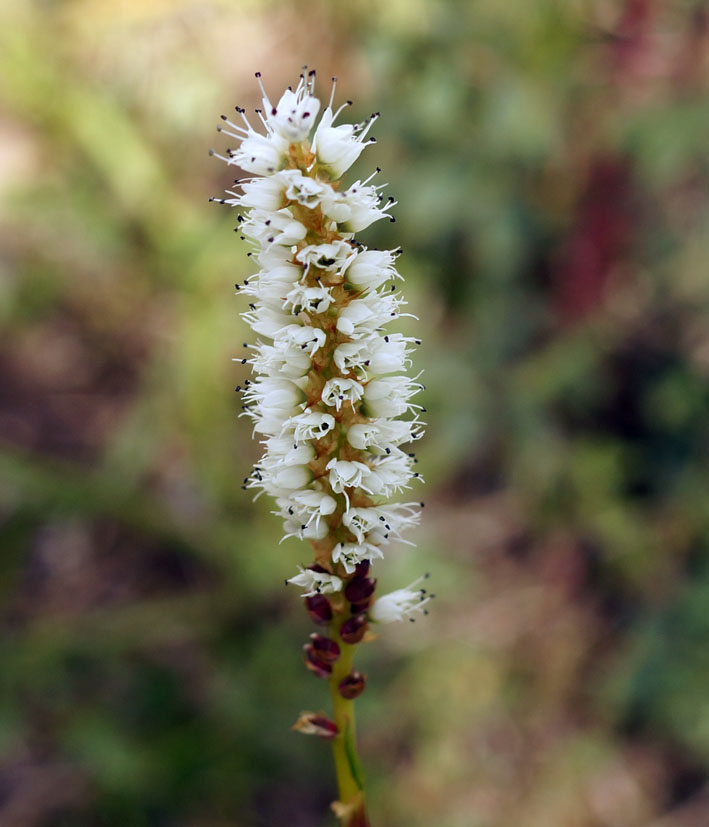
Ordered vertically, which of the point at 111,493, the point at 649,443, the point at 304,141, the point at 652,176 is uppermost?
the point at 652,176

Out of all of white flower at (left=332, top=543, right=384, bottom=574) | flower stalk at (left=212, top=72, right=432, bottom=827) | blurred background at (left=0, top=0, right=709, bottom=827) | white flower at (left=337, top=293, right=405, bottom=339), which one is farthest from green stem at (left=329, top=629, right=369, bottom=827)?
blurred background at (left=0, top=0, right=709, bottom=827)

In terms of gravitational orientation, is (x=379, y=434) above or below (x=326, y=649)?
above

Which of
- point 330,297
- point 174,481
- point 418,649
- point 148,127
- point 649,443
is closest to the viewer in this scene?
point 330,297

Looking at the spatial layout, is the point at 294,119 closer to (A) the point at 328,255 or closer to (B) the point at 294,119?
(B) the point at 294,119

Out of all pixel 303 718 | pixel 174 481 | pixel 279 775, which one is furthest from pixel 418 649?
pixel 303 718

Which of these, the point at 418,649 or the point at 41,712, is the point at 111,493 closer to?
the point at 41,712

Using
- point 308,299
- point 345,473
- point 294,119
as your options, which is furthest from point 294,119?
point 345,473
